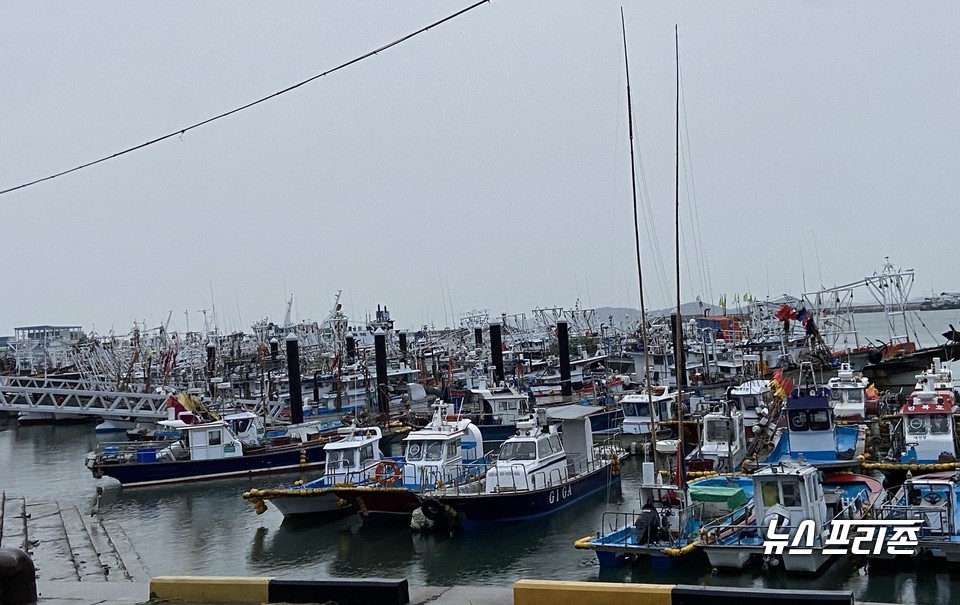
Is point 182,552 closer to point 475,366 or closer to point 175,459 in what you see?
point 175,459

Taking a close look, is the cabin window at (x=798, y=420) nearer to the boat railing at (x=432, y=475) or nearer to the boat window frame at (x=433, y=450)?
the boat railing at (x=432, y=475)

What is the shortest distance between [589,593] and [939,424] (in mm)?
18120

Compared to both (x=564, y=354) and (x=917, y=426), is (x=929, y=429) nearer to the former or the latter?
(x=917, y=426)

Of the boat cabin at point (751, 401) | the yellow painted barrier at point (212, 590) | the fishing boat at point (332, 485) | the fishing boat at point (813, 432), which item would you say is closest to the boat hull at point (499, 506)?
the fishing boat at point (332, 485)

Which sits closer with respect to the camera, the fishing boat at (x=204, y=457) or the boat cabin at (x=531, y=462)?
the boat cabin at (x=531, y=462)

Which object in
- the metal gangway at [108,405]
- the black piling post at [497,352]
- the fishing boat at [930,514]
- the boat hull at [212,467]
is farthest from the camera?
the metal gangway at [108,405]

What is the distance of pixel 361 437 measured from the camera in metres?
28.0

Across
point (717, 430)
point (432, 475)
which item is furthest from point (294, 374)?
point (717, 430)

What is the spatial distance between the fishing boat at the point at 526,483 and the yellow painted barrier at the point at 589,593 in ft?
45.6

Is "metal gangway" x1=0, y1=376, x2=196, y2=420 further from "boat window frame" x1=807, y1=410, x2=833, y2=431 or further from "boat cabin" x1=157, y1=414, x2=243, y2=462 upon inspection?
"boat window frame" x1=807, y1=410, x2=833, y2=431

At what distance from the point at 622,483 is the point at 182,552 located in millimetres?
13035

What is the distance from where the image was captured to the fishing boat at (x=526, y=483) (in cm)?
2339

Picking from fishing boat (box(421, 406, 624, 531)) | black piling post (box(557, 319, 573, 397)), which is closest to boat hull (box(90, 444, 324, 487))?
fishing boat (box(421, 406, 624, 531))

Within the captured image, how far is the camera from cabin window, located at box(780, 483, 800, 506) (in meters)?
17.3
